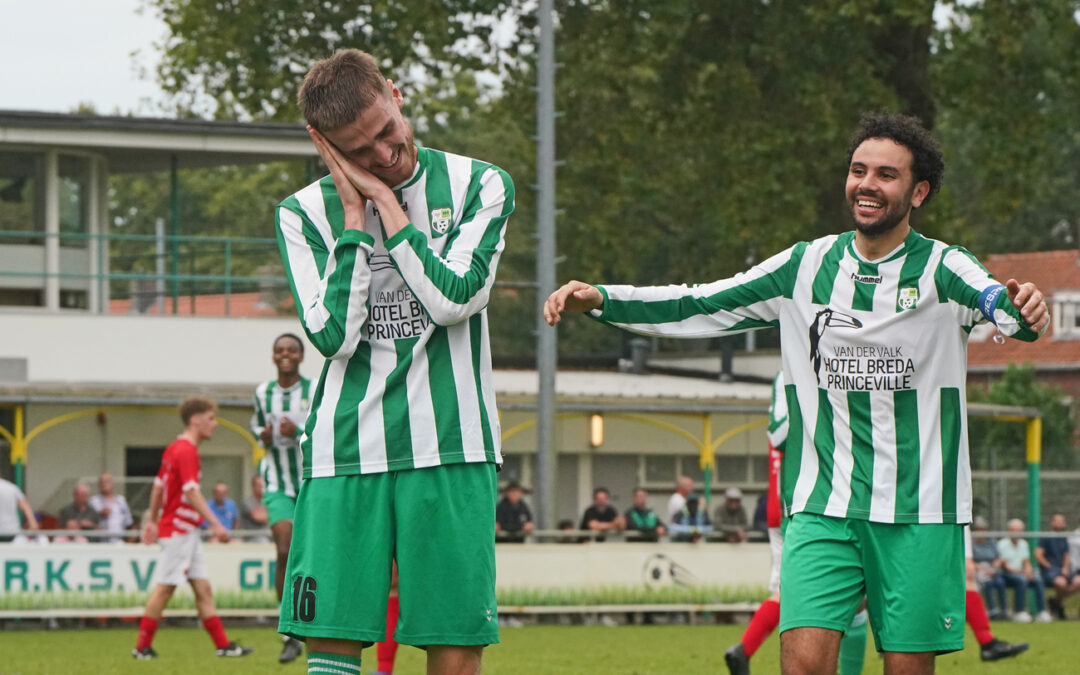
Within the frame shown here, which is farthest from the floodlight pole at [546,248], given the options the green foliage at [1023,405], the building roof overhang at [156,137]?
the green foliage at [1023,405]

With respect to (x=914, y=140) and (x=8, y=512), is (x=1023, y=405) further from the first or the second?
(x=914, y=140)

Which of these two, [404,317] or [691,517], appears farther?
[691,517]

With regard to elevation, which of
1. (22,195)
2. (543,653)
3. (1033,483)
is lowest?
(543,653)

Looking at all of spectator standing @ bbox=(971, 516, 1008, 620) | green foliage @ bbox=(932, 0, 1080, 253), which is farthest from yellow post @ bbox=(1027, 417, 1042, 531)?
spectator standing @ bbox=(971, 516, 1008, 620)

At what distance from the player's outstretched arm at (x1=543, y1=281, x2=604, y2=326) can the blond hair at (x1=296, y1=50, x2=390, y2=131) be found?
3.17 feet

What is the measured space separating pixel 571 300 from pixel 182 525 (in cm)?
868

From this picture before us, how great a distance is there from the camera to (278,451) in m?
12.0

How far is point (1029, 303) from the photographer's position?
536 cm

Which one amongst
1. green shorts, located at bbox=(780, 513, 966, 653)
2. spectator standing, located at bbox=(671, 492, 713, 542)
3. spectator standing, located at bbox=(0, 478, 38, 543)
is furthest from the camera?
spectator standing, located at bbox=(671, 492, 713, 542)

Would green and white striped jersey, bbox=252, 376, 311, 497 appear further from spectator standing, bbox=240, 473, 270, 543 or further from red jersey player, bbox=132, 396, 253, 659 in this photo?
spectator standing, bbox=240, 473, 270, 543

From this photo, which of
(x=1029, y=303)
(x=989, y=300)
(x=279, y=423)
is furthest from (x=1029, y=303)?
(x=279, y=423)

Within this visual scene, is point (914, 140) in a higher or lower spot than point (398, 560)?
higher

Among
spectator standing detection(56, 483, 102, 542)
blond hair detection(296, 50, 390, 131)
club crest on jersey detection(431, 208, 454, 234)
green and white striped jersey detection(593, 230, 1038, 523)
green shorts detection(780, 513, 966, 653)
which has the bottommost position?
spectator standing detection(56, 483, 102, 542)

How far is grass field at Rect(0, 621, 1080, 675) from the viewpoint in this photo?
12983 millimetres
